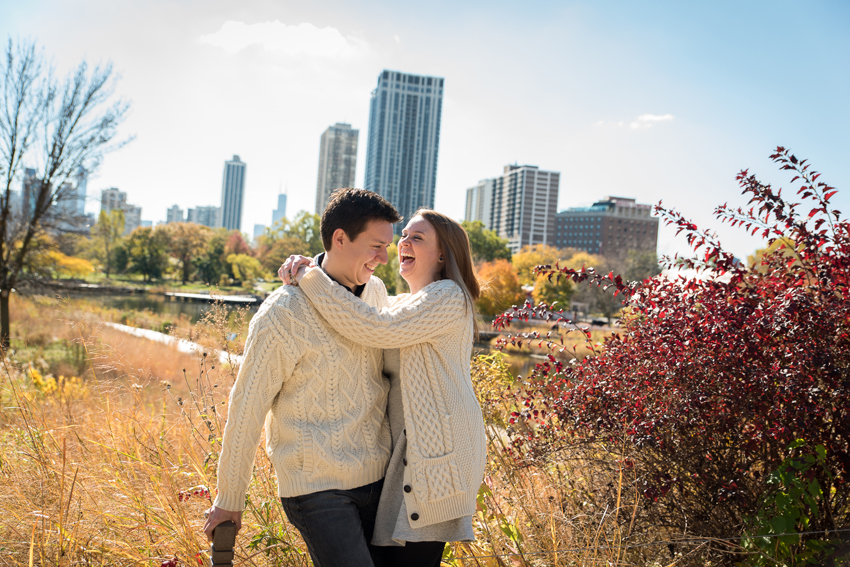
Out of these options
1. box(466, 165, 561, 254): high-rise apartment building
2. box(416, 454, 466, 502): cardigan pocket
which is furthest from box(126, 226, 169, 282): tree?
box(466, 165, 561, 254): high-rise apartment building

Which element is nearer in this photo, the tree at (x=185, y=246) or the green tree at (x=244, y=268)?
the green tree at (x=244, y=268)

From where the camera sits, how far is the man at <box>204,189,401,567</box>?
5.30 feet

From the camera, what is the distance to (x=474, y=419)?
179 cm

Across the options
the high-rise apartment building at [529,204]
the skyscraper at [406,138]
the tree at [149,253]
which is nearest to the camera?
the tree at [149,253]

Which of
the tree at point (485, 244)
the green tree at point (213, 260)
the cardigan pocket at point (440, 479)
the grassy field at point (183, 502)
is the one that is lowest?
the grassy field at point (183, 502)

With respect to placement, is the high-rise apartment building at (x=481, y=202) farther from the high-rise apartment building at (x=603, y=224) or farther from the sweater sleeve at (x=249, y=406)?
the sweater sleeve at (x=249, y=406)

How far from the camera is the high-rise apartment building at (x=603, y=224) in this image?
311 ft

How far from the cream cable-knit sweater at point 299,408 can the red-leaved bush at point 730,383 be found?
1.45m

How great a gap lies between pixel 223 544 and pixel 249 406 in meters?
0.40

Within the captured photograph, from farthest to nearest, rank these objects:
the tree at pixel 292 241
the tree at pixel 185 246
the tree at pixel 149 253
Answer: the tree at pixel 185 246 < the tree at pixel 149 253 < the tree at pixel 292 241

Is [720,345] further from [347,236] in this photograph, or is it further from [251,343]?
[251,343]

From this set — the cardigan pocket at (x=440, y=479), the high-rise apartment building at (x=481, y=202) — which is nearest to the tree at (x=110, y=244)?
the cardigan pocket at (x=440, y=479)

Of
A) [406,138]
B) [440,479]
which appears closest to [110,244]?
[406,138]

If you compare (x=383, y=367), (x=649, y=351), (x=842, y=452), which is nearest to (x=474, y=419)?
(x=383, y=367)
